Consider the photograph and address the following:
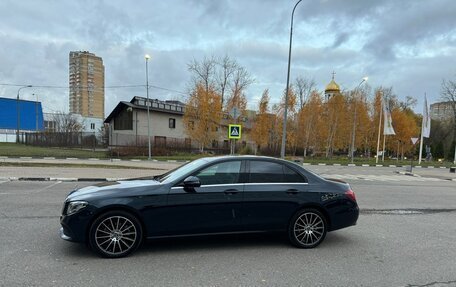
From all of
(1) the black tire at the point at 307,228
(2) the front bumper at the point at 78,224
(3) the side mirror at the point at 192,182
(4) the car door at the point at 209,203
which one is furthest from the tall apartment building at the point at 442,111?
(2) the front bumper at the point at 78,224

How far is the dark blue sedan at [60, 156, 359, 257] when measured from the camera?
495 cm

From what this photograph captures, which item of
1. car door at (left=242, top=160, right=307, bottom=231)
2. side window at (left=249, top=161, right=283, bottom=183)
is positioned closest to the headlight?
car door at (left=242, top=160, right=307, bottom=231)

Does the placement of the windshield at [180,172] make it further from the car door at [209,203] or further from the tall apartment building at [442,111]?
the tall apartment building at [442,111]

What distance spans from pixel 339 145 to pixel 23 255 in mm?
48147

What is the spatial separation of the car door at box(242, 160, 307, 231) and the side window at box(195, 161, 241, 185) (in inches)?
8.6

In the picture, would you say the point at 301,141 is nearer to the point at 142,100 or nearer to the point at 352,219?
the point at 142,100

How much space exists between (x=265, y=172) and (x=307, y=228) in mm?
1146

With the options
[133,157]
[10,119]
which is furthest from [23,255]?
[10,119]

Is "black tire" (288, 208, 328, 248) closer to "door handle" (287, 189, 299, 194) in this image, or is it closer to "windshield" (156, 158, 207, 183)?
"door handle" (287, 189, 299, 194)

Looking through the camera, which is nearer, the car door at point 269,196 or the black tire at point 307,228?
the car door at point 269,196

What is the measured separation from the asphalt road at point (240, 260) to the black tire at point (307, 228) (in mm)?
161

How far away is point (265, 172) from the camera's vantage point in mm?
5652

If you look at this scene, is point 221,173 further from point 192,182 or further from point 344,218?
point 344,218

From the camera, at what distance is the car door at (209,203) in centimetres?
512
